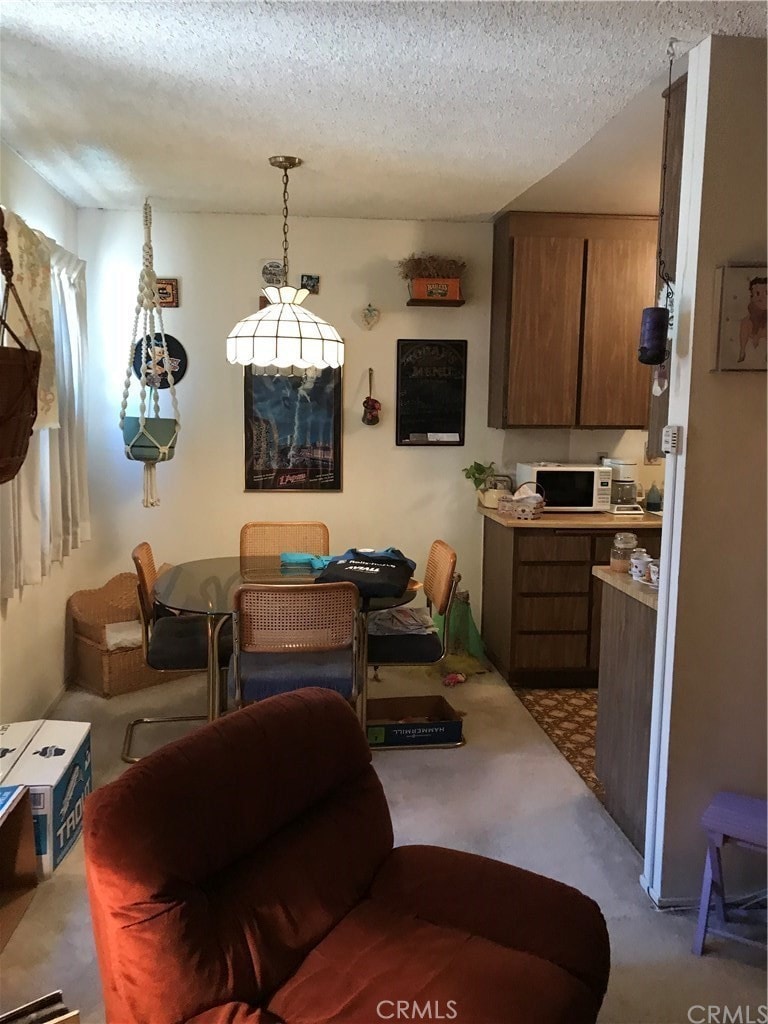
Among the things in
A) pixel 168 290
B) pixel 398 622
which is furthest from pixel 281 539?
pixel 168 290

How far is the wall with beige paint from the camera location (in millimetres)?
2170

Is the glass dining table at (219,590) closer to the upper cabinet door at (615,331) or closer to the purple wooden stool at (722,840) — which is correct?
the purple wooden stool at (722,840)

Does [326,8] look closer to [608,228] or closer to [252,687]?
[252,687]

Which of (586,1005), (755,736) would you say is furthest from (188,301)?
(586,1005)

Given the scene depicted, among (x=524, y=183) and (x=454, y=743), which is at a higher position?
(x=524, y=183)

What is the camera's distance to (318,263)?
4535mm

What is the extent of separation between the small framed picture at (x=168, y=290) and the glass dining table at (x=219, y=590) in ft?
5.22

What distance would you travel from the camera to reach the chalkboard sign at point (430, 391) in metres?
4.66

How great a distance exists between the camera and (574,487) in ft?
14.7

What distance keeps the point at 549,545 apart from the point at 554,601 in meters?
0.31

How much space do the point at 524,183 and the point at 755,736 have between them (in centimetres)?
264

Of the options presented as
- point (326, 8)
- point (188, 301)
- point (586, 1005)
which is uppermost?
point (326, 8)

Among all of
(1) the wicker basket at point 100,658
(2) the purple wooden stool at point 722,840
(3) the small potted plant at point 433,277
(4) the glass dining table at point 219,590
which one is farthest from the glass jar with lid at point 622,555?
(1) the wicker basket at point 100,658
